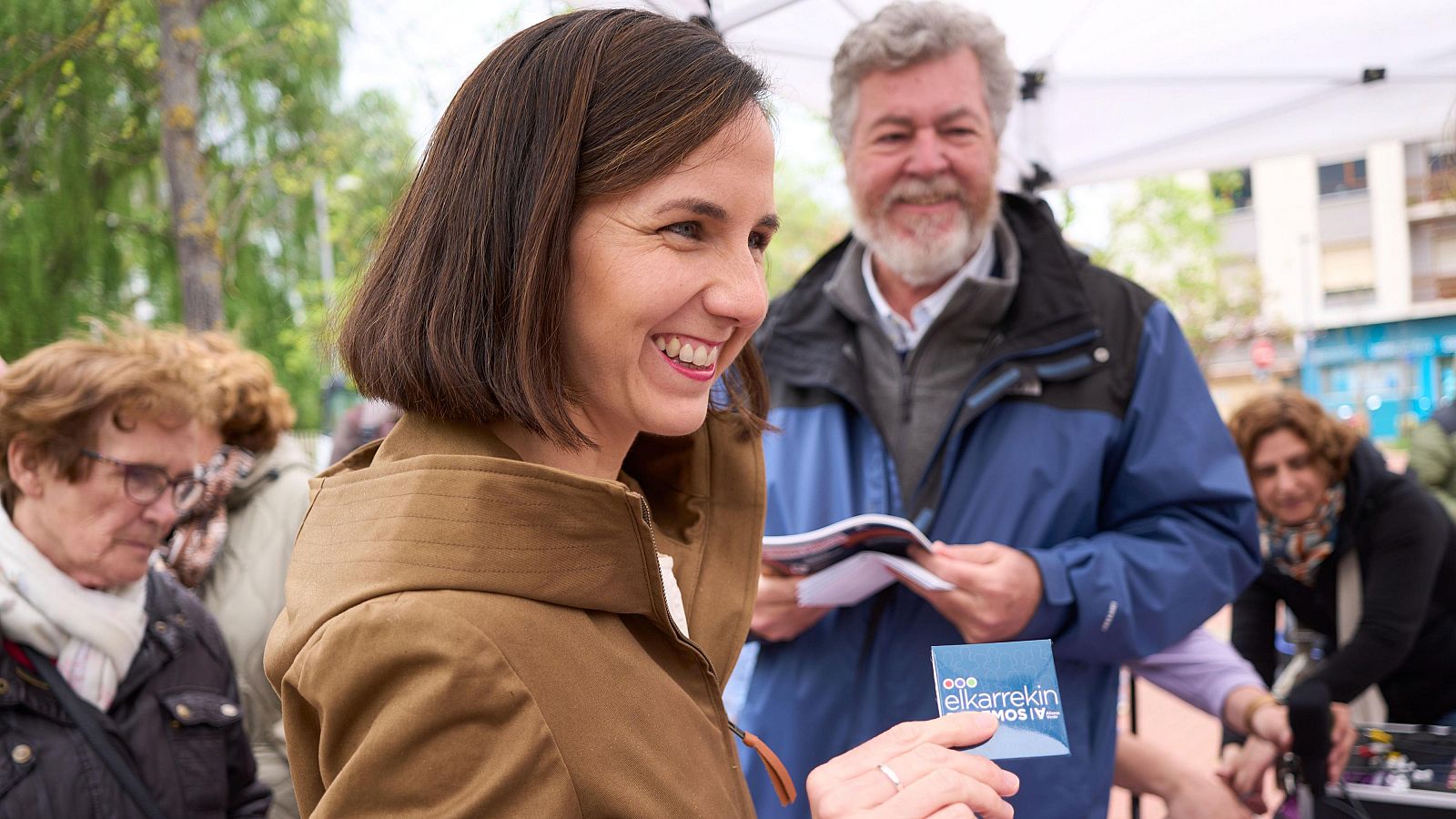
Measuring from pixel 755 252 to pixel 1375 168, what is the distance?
1298 inches

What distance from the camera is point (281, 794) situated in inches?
117

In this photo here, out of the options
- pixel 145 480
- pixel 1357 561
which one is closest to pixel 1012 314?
pixel 145 480

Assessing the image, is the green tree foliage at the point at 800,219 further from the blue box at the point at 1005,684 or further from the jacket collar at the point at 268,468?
the blue box at the point at 1005,684

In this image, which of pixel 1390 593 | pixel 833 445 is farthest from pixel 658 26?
pixel 1390 593

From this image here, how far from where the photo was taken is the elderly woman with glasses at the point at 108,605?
2.40 m

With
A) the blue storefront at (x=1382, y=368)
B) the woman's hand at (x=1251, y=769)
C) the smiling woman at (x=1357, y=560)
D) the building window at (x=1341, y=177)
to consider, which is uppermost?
the building window at (x=1341, y=177)

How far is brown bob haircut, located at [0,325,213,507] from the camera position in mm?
Answer: 2633

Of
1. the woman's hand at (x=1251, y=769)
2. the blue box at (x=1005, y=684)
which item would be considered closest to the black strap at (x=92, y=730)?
the blue box at (x=1005, y=684)

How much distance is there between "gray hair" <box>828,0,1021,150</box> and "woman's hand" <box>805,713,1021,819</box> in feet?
6.06

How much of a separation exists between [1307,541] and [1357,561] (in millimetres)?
167

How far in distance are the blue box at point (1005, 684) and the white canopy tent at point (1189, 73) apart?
8.83ft

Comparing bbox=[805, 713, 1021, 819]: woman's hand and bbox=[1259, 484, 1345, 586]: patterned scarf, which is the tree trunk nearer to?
bbox=[1259, 484, 1345, 586]: patterned scarf

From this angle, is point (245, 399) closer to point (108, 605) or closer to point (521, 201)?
point (108, 605)

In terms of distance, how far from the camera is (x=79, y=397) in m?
2.66
